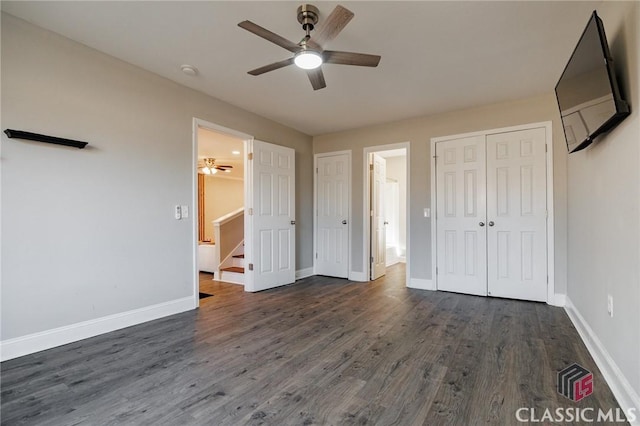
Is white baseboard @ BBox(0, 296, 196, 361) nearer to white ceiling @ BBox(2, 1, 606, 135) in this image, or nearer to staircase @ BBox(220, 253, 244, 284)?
staircase @ BBox(220, 253, 244, 284)

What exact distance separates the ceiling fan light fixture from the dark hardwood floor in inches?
85.7

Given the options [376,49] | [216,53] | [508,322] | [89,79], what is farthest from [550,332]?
[89,79]

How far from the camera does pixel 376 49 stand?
265cm

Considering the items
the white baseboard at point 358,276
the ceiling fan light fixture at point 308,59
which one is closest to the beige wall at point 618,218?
the ceiling fan light fixture at point 308,59

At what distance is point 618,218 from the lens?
5.71 feet

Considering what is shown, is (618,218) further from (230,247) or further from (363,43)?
(230,247)

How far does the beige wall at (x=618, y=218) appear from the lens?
1518 millimetres

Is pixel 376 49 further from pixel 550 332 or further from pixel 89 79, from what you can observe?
pixel 550 332

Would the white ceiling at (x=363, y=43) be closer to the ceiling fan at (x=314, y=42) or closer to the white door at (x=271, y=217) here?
the ceiling fan at (x=314, y=42)

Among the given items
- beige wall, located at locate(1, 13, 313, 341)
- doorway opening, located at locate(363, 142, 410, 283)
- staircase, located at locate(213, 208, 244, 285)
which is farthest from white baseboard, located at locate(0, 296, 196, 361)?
doorway opening, located at locate(363, 142, 410, 283)

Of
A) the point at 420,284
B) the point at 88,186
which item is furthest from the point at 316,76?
the point at 420,284

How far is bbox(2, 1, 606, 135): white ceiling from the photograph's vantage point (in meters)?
2.15

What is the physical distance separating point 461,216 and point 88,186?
426cm

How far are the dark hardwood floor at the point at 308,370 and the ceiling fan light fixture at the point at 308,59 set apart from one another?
2.18 meters
